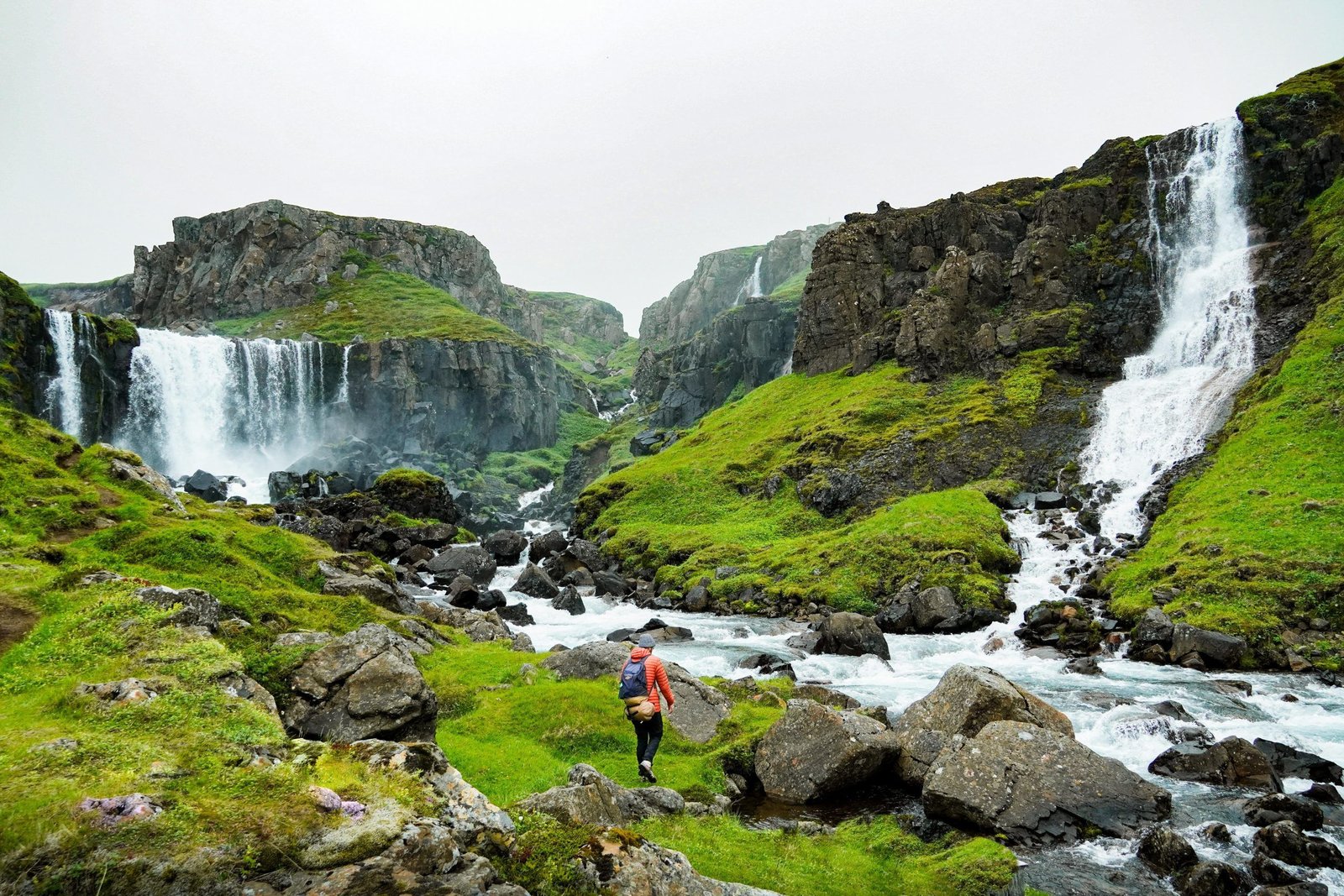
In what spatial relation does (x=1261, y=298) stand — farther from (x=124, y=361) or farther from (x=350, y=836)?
(x=124, y=361)

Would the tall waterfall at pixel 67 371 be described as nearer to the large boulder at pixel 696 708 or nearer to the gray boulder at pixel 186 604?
the gray boulder at pixel 186 604

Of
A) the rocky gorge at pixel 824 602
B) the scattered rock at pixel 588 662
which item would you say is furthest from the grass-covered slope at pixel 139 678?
the scattered rock at pixel 588 662

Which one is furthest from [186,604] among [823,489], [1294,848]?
[823,489]

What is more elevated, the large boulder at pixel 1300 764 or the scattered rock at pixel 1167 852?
the scattered rock at pixel 1167 852

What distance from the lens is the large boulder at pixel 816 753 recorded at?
48.3 feet

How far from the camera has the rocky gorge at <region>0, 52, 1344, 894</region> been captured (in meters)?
7.47

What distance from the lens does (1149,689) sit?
2291 cm

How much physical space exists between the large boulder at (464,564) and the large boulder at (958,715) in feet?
124

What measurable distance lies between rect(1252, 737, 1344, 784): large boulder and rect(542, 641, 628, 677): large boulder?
1555cm

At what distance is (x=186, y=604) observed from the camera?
13.4 m

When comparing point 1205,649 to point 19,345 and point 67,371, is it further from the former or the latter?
point 67,371

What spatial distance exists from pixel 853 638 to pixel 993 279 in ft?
208

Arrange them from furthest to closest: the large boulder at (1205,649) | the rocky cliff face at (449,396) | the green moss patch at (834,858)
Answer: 1. the rocky cliff face at (449,396)
2. the large boulder at (1205,649)
3. the green moss patch at (834,858)

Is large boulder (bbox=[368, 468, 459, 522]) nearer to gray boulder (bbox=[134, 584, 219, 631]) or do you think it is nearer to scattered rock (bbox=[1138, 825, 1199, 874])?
gray boulder (bbox=[134, 584, 219, 631])
